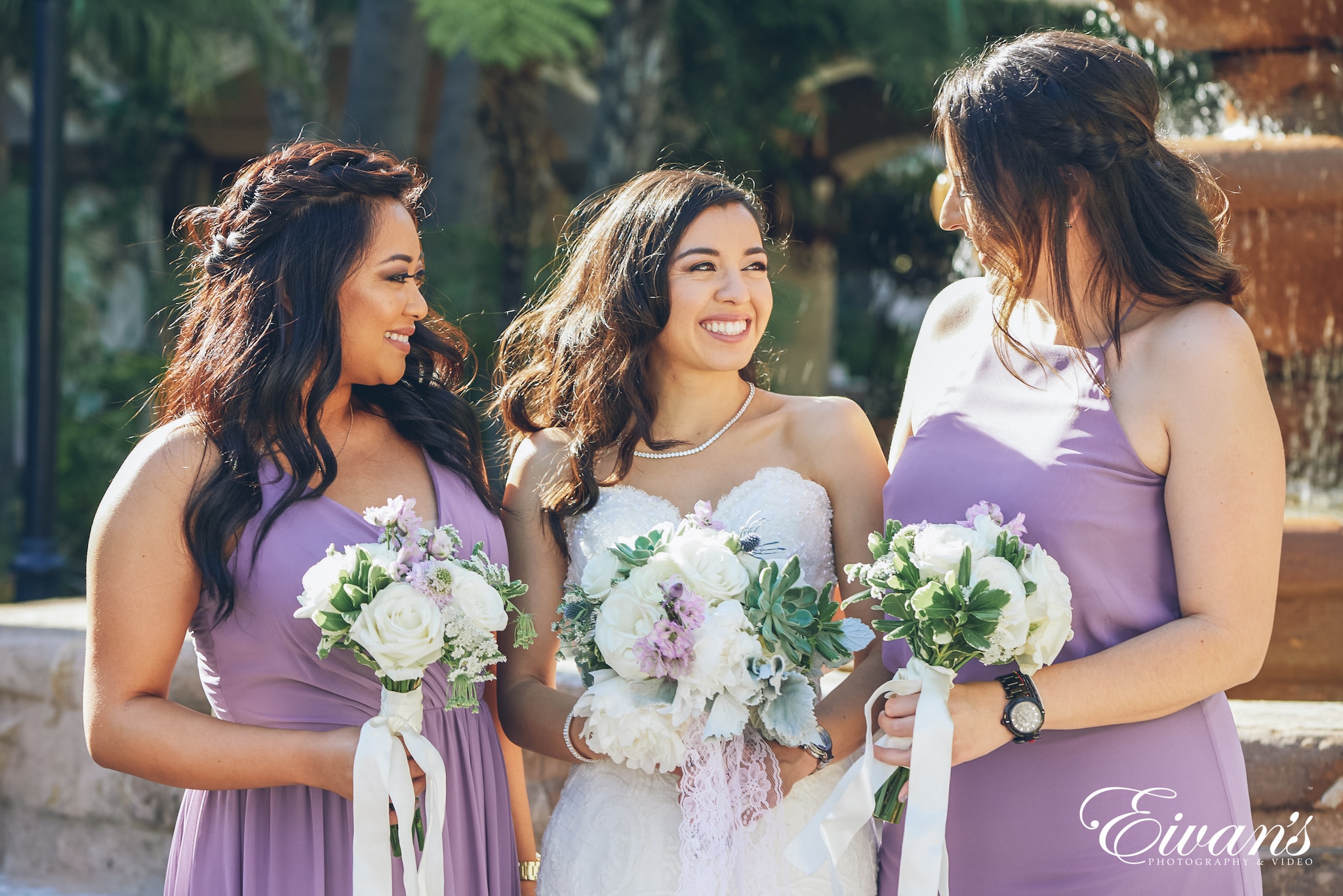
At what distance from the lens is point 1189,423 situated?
2.55 metres

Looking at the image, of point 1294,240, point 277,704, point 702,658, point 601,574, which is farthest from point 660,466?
point 1294,240

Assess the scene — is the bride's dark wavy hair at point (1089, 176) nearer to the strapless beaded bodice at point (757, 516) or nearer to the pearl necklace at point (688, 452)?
the strapless beaded bodice at point (757, 516)

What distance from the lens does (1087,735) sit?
8.98 feet

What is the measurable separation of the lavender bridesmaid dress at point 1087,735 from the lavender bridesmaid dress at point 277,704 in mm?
1210

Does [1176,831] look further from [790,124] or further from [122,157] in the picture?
[122,157]

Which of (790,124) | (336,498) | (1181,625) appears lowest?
(1181,625)

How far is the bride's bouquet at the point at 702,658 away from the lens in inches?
102

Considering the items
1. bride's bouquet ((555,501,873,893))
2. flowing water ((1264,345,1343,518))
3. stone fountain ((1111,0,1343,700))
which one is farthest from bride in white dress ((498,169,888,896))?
flowing water ((1264,345,1343,518))

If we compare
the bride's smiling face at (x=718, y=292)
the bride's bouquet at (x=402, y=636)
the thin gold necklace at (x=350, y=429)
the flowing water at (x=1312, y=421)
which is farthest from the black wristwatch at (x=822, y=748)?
the flowing water at (x=1312, y=421)

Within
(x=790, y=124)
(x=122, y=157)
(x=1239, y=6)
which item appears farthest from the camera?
(x=122, y=157)

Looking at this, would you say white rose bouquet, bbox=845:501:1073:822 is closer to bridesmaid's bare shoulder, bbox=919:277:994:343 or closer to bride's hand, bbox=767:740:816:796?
bride's hand, bbox=767:740:816:796

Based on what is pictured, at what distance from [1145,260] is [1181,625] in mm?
743

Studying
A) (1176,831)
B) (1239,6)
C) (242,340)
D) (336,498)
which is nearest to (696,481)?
(336,498)

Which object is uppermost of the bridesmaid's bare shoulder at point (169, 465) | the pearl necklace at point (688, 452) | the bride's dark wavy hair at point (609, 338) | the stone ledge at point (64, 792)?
the bride's dark wavy hair at point (609, 338)
